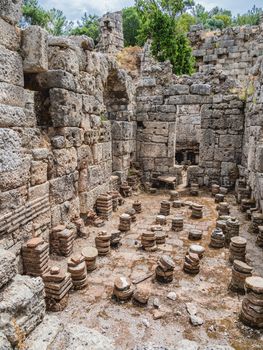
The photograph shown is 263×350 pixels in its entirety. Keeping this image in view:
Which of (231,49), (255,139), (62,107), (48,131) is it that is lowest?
(255,139)

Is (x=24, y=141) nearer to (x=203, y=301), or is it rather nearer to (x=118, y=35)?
(x=203, y=301)

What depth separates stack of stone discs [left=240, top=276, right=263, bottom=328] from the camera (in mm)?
3178

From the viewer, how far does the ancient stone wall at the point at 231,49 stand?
603 inches

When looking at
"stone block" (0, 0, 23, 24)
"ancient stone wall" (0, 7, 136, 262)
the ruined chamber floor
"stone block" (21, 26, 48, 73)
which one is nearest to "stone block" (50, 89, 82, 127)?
"ancient stone wall" (0, 7, 136, 262)

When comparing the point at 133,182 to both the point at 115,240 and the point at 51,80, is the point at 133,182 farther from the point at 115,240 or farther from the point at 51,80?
the point at 51,80

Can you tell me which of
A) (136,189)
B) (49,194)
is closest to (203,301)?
(49,194)

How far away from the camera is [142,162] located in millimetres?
10602

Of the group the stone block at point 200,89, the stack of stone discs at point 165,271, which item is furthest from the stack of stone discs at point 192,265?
the stone block at point 200,89

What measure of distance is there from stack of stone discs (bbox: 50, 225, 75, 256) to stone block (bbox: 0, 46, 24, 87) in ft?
8.23

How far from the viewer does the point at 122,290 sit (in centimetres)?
369

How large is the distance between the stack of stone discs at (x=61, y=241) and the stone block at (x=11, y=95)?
2.20m

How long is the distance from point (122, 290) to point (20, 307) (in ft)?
4.87

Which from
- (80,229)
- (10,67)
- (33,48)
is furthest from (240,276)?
(33,48)

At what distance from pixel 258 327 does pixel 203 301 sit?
0.74m
